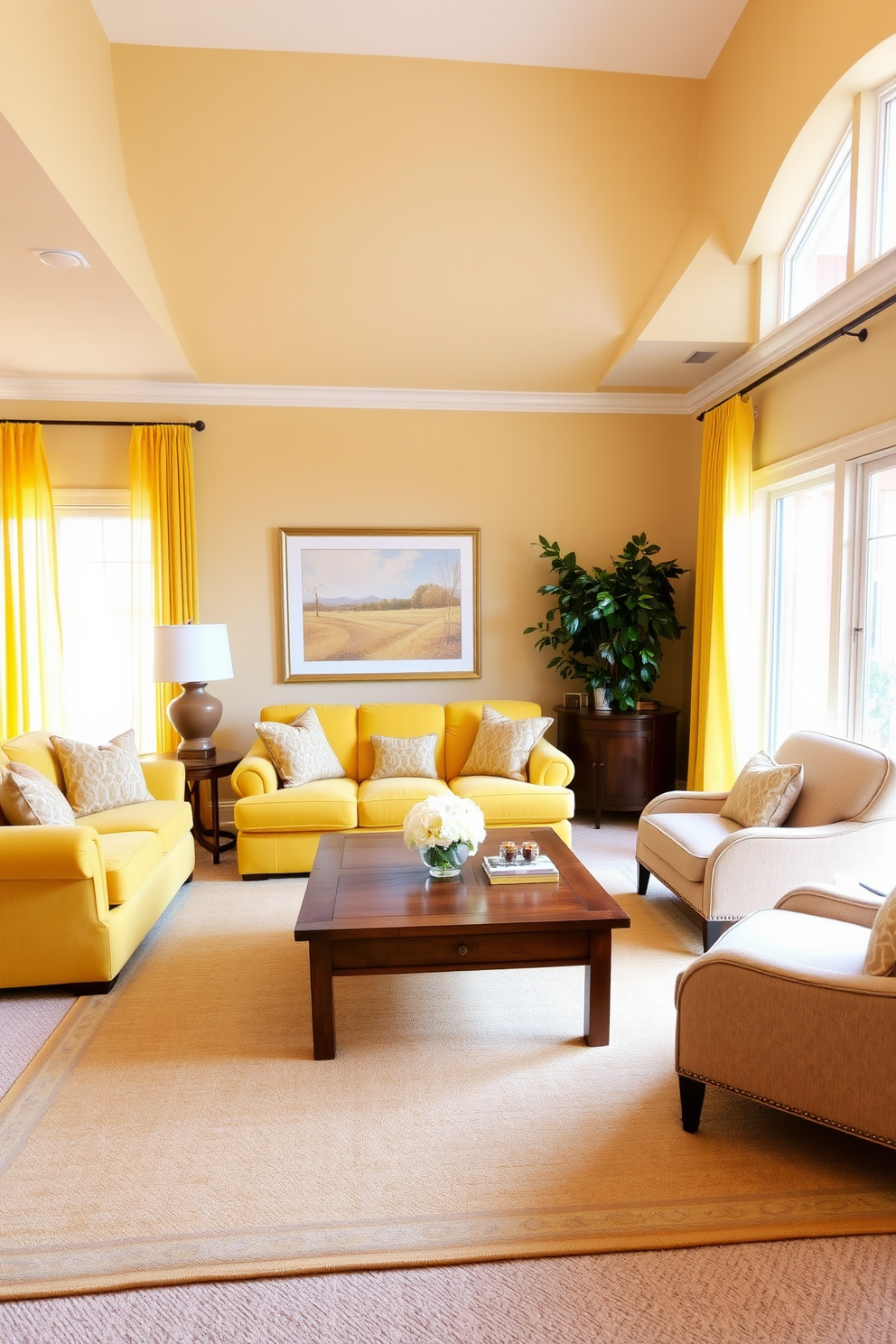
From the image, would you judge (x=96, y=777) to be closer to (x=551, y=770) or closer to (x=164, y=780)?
(x=164, y=780)

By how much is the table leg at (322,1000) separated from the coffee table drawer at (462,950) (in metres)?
0.03

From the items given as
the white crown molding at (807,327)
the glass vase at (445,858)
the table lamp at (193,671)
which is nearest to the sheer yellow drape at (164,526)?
the table lamp at (193,671)

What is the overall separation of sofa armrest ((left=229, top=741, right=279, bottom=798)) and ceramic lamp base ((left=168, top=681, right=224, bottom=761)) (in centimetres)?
40

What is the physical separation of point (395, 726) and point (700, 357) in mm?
3020

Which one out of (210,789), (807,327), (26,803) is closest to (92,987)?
(26,803)

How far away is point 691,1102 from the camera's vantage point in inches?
88.4

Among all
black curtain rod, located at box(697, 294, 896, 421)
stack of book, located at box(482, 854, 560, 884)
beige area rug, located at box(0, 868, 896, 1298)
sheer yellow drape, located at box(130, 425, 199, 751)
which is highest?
black curtain rod, located at box(697, 294, 896, 421)

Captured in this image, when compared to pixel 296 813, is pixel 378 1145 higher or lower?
A: lower

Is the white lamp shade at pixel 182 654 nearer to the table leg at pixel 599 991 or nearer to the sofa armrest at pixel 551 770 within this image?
the sofa armrest at pixel 551 770

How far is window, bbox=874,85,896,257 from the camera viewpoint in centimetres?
350

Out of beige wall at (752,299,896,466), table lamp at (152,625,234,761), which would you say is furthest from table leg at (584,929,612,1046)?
table lamp at (152,625,234,761)

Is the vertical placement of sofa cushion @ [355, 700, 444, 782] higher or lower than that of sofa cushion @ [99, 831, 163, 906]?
higher

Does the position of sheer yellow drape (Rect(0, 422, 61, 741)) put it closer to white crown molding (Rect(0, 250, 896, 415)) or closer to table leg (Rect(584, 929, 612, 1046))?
white crown molding (Rect(0, 250, 896, 415))

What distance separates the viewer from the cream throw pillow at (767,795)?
348cm
